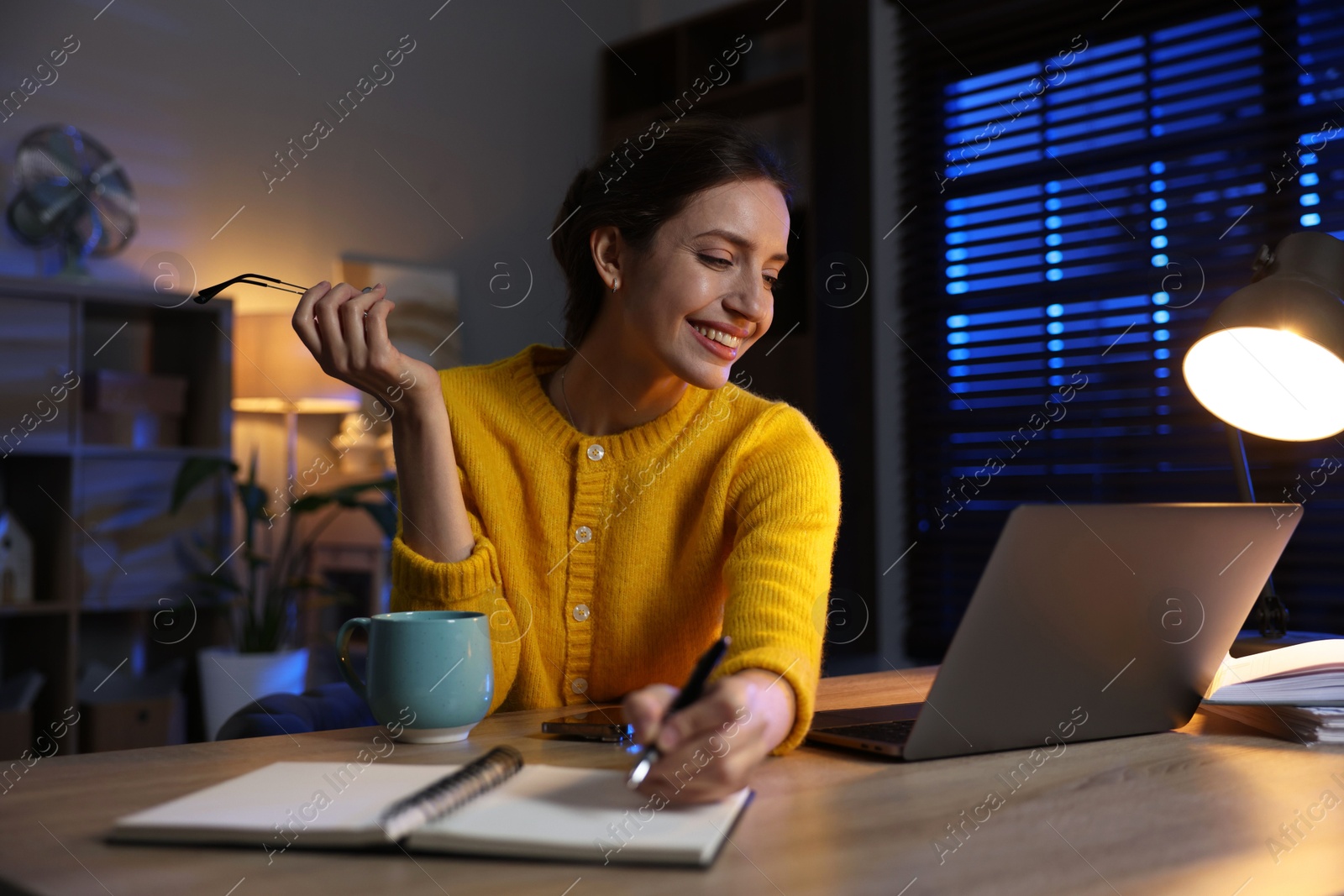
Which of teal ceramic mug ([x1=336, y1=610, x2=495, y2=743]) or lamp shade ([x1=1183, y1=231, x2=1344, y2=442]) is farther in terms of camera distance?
lamp shade ([x1=1183, y1=231, x2=1344, y2=442])

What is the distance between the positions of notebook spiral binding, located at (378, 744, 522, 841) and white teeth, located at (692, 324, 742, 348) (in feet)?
2.15

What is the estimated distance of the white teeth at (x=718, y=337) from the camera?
1304mm

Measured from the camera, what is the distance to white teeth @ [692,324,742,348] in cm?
130

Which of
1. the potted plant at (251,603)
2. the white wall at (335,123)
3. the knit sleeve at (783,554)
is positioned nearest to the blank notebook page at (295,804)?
the knit sleeve at (783,554)

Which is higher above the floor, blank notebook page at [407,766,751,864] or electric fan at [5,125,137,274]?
electric fan at [5,125,137,274]

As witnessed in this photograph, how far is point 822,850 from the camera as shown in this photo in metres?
0.63

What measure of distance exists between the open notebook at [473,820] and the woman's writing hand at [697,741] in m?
0.01

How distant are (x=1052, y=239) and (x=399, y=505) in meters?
2.70

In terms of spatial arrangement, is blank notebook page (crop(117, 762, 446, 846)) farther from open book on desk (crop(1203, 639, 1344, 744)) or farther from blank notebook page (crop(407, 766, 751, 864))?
open book on desk (crop(1203, 639, 1344, 744))

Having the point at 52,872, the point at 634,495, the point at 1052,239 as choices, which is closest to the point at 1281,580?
the point at 1052,239

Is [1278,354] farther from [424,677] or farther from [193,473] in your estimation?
[193,473]

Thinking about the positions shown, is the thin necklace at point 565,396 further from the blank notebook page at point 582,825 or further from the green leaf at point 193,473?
the green leaf at point 193,473

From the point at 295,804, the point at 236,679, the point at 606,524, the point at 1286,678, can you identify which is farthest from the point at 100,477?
the point at 1286,678

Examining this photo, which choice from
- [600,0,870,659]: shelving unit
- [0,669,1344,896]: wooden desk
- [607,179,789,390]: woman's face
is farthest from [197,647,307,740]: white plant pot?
[0,669,1344,896]: wooden desk
